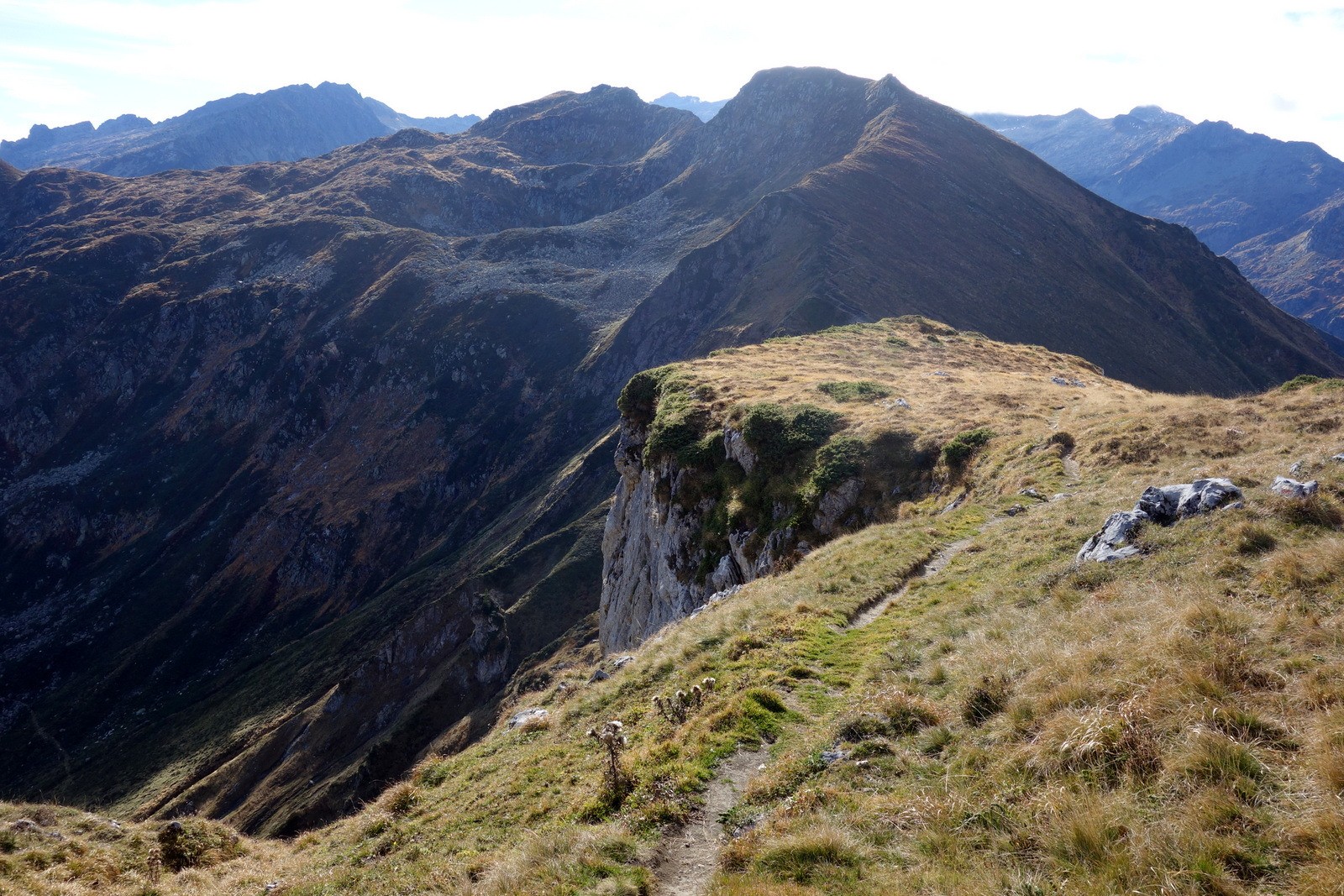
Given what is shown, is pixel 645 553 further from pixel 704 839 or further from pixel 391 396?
pixel 391 396

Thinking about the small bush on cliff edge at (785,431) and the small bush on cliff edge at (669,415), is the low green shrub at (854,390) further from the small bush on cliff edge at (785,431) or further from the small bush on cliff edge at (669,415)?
the small bush on cliff edge at (669,415)

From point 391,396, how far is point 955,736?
127m

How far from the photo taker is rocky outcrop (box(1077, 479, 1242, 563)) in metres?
12.8

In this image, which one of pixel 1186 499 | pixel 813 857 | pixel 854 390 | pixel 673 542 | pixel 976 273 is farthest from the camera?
pixel 976 273

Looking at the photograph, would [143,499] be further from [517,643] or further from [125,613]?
[517,643]

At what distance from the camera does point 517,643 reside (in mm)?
61938

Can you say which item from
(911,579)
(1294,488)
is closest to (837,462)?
(911,579)

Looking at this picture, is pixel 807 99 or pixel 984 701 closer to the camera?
pixel 984 701

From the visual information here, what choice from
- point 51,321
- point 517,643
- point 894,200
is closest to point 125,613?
point 517,643

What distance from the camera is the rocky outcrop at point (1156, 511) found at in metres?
12.8

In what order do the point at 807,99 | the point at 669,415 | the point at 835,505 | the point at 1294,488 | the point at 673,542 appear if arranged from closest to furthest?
1. the point at 1294,488
2. the point at 835,505
3. the point at 673,542
4. the point at 669,415
5. the point at 807,99

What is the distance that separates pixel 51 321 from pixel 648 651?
193 meters

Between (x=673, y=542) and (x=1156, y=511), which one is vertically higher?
(x=1156, y=511)

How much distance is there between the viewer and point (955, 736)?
8.84 metres
